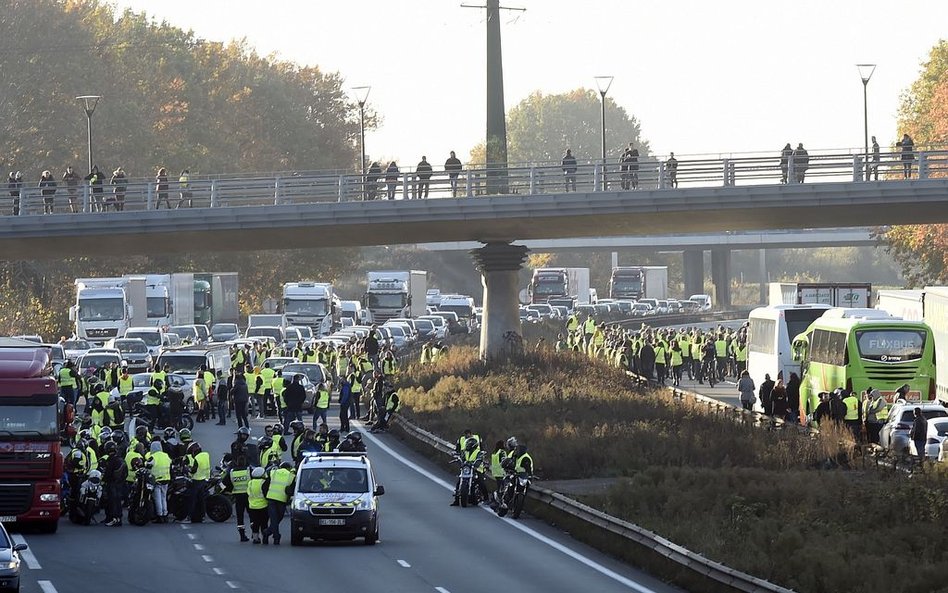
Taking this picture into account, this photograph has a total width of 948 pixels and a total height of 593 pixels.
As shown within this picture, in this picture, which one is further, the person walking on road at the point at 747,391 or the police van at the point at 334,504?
the person walking on road at the point at 747,391

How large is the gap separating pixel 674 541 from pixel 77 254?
1659 inches

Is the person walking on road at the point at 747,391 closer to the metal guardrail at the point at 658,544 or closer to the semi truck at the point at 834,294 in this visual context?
the semi truck at the point at 834,294

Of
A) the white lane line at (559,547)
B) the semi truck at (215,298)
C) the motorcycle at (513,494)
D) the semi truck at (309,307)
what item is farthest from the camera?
the semi truck at (309,307)

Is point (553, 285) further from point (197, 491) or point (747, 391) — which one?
point (197, 491)

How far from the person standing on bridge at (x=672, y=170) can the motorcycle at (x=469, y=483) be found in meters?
19.7

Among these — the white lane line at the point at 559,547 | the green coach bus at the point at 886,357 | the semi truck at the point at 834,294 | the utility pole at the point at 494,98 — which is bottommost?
the white lane line at the point at 559,547

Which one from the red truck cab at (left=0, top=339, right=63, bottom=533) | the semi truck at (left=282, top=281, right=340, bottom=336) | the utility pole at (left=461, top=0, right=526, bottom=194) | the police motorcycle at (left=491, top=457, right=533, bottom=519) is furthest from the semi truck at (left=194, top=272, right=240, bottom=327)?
the red truck cab at (left=0, top=339, right=63, bottom=533)

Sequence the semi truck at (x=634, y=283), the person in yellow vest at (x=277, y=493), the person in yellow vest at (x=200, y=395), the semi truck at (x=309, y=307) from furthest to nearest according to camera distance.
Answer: the semi truck at (x=634, y=283) → the semi truck at (x=309, y=307) → the person in yellow vest at (x=200, y=395) → the person in yellow vest at (x=277, y=493)

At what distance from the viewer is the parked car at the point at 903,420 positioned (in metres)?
35.8

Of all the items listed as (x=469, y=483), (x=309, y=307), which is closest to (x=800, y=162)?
(x=469, y=483)

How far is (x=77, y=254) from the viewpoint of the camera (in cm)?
6388

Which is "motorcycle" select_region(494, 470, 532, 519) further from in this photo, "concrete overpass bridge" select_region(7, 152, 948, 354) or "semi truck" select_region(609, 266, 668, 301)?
"semi truck" select_region(609, 266, 668, 301)

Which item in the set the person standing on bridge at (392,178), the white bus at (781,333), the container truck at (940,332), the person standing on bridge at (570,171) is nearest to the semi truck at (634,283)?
the person standing on bridge at (392,178)

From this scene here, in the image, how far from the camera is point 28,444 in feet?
93.9
